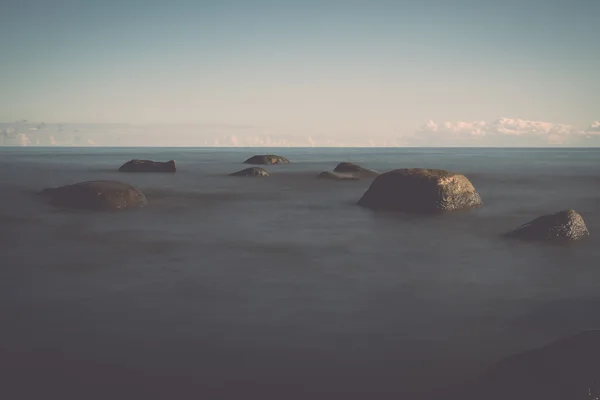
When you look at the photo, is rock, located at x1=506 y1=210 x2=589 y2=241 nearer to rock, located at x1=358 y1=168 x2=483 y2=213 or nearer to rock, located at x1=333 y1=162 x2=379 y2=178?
rock, located at x1=358 y1=168 x2=483 y2=213

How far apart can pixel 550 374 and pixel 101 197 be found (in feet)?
57.1

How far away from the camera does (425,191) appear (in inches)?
682

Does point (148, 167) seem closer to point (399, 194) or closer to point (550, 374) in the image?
point (399, 194)

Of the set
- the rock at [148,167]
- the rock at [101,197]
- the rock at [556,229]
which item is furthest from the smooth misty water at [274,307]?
the rock at [148,167]

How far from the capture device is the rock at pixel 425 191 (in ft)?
56.5

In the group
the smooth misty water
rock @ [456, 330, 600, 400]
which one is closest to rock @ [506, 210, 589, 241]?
the smooth misty water

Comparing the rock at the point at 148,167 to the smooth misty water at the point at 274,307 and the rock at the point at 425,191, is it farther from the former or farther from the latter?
the rock at the point at 425,191

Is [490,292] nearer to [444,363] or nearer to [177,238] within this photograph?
[444,363]

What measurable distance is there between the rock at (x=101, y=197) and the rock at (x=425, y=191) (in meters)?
10.1

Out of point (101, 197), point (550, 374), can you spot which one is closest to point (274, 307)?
point (550, 374)

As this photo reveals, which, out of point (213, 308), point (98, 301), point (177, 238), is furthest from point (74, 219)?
point (213, 308)

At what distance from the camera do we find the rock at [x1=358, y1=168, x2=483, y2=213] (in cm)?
1723

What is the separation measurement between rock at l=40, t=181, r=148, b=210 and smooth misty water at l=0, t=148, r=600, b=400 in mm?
2890

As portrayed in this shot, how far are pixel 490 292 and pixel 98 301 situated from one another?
657 centimetres
